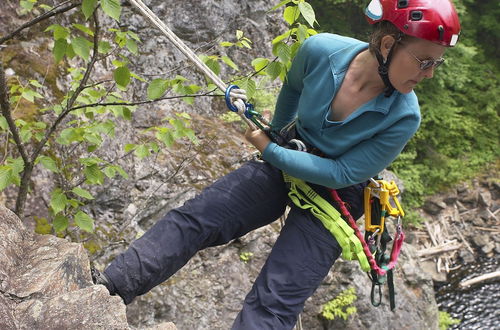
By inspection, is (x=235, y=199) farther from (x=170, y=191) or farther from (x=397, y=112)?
(x=170, y=191)

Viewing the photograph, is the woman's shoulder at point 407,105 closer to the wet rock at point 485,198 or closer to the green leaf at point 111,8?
the green leaf at point 111,8

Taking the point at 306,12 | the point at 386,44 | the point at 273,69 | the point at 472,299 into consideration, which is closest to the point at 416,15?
the point at 386,44

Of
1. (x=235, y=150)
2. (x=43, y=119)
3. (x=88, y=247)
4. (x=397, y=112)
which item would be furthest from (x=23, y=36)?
(x=397, y=112)

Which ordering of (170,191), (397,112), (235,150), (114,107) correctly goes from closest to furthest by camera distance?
(397,112) < (114,107) < (170,191) < (235,150)

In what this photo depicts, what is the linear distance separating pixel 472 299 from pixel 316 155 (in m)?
7.62

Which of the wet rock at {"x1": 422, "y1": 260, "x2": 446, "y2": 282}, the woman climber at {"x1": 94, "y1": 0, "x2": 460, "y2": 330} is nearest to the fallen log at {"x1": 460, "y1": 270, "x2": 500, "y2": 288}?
the wet rock at {"x1": 422, "y1": 260, "x2": 446, "y2": 282}

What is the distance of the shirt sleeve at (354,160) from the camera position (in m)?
2.19

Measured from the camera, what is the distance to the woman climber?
2045mm

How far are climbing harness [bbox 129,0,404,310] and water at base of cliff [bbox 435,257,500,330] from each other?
6411 millimetres

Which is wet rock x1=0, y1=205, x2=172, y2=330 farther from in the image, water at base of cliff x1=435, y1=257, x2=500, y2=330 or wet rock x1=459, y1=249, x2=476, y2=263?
wet rock x1=459, y1=249, x2=476, y2=263

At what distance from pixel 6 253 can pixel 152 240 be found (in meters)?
0.66

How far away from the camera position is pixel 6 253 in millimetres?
1853

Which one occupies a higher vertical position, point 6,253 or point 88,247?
point 6,253

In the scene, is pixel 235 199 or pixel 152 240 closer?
pixel 152 240
